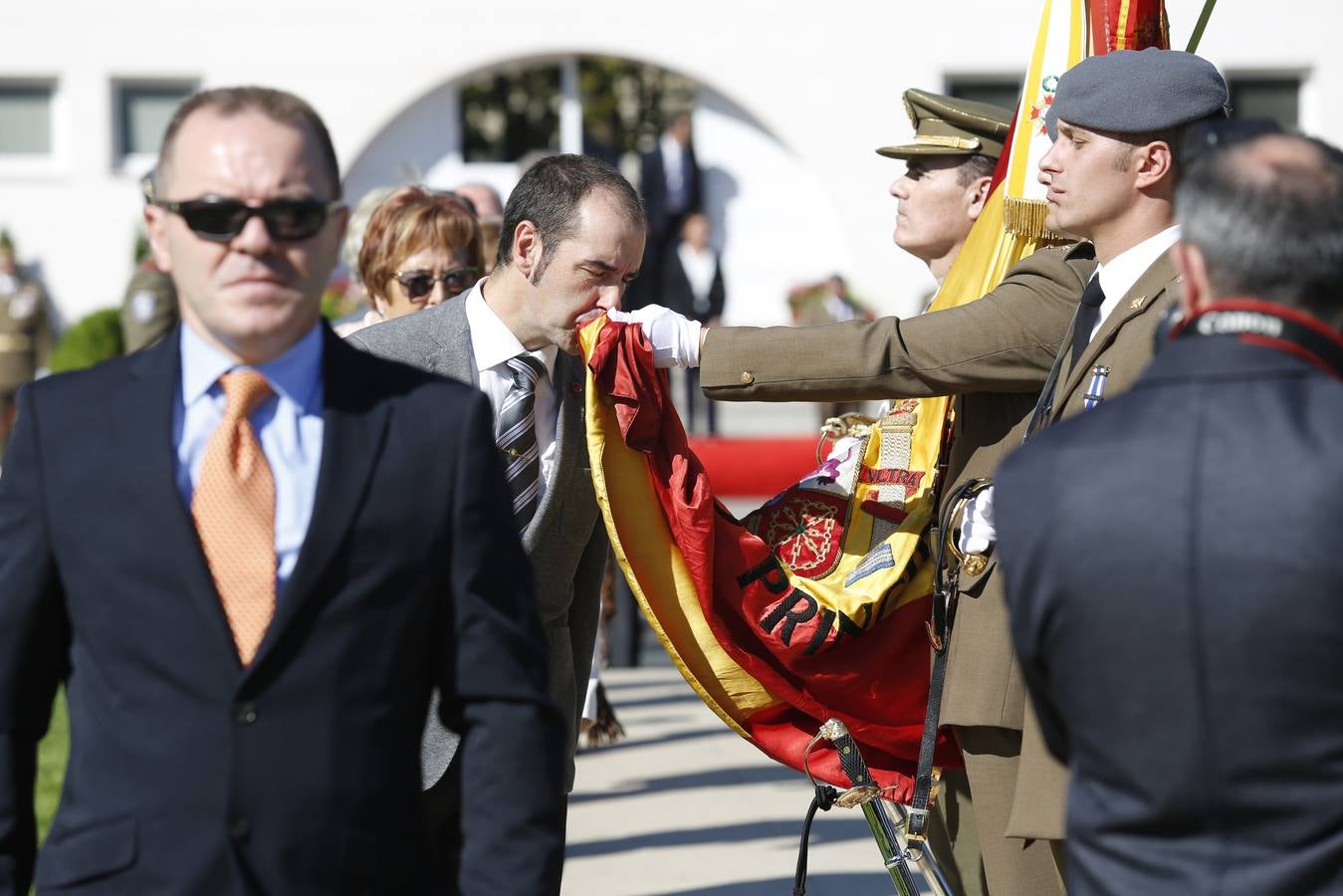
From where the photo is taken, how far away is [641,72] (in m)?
22.6

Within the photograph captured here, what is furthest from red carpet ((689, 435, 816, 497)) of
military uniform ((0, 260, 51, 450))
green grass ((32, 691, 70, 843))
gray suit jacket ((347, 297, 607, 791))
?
gray suit jacket ((347, 297, 607, 791))

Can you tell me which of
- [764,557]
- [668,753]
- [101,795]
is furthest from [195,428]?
[668,753]

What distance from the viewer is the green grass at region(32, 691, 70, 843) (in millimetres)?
6598

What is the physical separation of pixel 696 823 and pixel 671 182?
1156cm

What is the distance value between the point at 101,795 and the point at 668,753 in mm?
5656

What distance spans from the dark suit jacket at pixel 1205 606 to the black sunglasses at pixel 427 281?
3.20m

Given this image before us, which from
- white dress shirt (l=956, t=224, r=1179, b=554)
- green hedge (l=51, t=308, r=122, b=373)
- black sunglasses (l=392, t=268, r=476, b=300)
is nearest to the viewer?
white dress shirt (l=956, t=224, r=1179, b=554)

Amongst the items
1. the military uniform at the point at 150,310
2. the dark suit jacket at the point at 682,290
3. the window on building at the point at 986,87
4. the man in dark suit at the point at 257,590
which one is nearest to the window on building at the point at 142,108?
the dark suit jacket at the point at 682,290

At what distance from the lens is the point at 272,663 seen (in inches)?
88.9

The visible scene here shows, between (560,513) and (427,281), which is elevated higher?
(427,281)

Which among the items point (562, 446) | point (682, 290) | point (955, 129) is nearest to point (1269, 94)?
point (682, 290)

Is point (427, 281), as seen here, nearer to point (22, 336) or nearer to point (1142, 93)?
point (1142, 93)

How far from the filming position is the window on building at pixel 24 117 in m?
19.4

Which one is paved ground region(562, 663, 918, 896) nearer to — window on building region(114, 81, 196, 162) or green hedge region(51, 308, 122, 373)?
green hedge region(51, 308, 122, 373)
